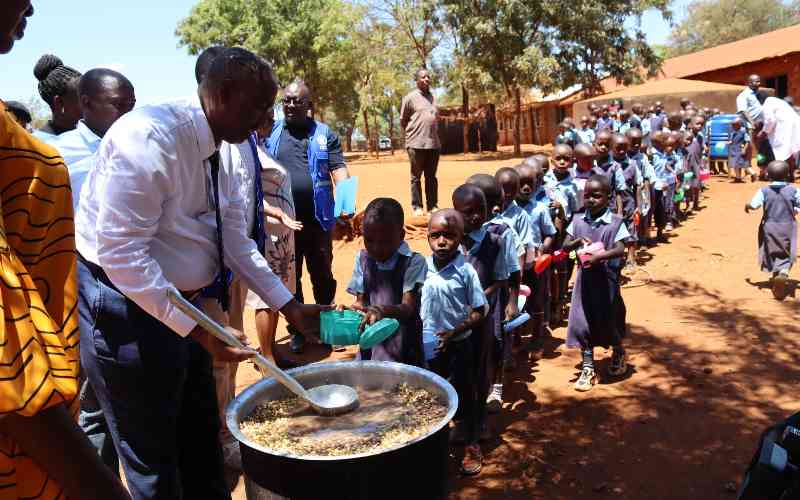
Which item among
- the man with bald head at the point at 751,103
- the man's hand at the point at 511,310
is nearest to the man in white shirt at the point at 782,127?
the man with bald head at the point at 751,103

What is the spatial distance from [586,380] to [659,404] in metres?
0.50

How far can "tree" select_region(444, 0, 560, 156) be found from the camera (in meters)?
19.7

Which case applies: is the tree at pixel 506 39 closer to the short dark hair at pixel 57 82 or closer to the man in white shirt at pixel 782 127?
the man in white shirt at pixel 782 127

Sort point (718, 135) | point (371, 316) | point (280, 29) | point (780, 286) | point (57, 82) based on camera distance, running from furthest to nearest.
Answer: point (280, 29), point (718, 135), point (780, 286), point (57, 82), point (371, 316)

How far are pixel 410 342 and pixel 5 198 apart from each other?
87.2 inches

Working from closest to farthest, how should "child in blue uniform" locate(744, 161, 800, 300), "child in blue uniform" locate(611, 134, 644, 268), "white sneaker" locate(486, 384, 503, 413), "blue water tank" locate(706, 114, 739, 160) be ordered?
"white sneaker" locate(486, 384, 503, 413) → "child in blue uniform" locate(744, 161, 800, 300) → "child in blue uniform" locate(611, 134, 644, 268) → "blue water tank" locate(706, 114, 739, 160)

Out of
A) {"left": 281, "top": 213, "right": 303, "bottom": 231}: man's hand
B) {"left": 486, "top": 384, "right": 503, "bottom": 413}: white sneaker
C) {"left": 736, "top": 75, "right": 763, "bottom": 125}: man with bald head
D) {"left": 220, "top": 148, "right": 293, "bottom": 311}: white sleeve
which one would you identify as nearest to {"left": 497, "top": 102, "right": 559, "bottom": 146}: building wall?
{"left": 736, "top": 75, "right": 763, "bottom": 125}: man with bald head

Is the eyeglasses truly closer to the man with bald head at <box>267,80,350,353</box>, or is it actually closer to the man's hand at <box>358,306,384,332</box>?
the man with bald head at <box>267,80,350,353</box>

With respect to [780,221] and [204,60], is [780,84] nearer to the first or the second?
[780,221]

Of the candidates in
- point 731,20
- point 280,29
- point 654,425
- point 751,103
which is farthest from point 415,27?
point 731,20

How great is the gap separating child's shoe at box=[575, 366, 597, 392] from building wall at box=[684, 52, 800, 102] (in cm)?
2027

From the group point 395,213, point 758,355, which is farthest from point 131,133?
point 758,355

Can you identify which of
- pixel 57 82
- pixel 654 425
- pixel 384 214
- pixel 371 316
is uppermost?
pixel 57 82

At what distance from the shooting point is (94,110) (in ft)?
9.09
